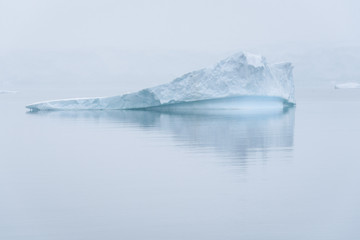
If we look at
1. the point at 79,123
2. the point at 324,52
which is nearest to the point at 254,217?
the point at 79,123

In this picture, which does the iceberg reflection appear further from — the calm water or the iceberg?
the iceberg

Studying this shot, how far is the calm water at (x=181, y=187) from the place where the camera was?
3.84 m

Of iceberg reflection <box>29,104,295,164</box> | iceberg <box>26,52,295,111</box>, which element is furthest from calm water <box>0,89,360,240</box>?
iceberg <box>26,52,295,111</box>

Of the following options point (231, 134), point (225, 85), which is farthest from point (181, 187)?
point (225, 85)

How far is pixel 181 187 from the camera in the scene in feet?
16.5

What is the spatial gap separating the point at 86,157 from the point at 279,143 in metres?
2.58

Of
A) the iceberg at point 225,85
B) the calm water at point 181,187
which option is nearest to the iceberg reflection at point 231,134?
the calm water at point 181,187

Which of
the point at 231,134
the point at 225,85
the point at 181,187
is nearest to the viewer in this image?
the point at 181,187

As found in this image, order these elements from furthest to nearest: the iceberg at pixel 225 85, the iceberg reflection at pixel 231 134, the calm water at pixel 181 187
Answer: the iceberg at pixel 225 85, the iceberg reflection at pixel 231 134, the calm water at pixel 181 187

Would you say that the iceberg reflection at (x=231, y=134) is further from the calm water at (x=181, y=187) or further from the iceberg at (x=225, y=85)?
the iceberg at (x=225, y=85)

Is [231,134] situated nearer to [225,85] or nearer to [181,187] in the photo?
[181,187]

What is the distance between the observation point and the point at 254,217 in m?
4.04

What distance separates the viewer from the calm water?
12.6 ft

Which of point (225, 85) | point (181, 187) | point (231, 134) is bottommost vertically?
point (181, 187)
